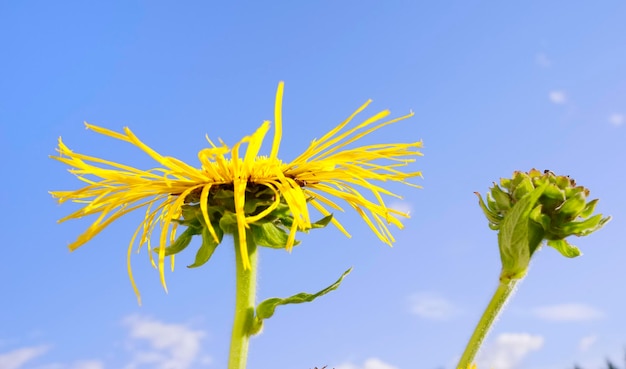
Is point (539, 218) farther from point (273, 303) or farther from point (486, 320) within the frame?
point (273, 303)

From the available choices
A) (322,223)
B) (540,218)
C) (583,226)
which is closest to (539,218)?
(540,218)

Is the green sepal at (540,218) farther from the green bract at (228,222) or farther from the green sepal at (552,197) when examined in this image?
the green bract at (228,222)

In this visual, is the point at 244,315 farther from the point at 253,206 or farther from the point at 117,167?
the point at 117,167

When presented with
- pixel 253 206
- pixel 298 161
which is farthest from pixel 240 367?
pixel 298 161

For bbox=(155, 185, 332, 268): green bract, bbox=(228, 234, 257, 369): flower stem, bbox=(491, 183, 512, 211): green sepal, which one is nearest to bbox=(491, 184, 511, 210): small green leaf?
bbox=(491, 183, 512, 211): green sepal

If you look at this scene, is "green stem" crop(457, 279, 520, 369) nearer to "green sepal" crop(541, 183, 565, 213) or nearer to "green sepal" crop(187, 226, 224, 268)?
"green sepal" crop(541, 183, 565, 213)

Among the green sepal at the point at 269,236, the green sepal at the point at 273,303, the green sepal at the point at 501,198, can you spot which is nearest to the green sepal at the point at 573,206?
the green sepal at the point at 501,198

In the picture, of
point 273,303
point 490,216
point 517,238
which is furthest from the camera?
point 490,216
